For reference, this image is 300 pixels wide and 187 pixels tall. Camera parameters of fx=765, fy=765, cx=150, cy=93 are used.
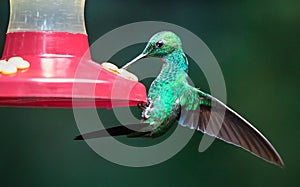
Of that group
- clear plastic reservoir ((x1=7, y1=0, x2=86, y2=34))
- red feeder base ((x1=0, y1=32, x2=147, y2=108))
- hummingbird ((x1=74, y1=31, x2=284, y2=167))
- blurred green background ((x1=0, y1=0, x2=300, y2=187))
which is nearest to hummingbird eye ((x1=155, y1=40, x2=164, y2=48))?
hummingbird ((x1=74, y1=31, x2=284, y2=167))

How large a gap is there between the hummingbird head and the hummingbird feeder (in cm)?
16

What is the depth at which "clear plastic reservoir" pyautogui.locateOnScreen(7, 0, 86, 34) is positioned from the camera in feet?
7.84

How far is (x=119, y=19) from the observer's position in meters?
4.42

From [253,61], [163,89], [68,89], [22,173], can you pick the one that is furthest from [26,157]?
[68,89]

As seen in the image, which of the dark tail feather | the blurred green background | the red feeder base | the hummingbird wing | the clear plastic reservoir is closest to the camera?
the red feeder base

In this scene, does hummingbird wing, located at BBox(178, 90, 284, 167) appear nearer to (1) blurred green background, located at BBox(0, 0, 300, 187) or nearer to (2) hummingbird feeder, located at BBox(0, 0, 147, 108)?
(2) hummingbird feeder, located at BBox(0, 0, 147, 108)

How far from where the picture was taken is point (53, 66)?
6.98 feet

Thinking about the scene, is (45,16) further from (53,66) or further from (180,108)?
(180,108)

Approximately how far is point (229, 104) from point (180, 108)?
76.6 inches

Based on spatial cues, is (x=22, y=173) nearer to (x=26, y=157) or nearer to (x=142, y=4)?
(x=26, y=157)

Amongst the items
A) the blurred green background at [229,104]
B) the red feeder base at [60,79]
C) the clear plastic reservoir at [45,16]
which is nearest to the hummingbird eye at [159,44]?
the red feeder base at [60,79]

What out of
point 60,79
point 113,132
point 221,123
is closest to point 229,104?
point 221,123

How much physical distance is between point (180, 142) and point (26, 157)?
924 millimetres

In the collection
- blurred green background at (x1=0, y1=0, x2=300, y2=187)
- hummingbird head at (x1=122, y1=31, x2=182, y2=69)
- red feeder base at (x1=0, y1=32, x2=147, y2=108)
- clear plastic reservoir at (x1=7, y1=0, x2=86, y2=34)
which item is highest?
clear plastic reservoir at (x1=7, y1=0, x2=86, y2=34)
